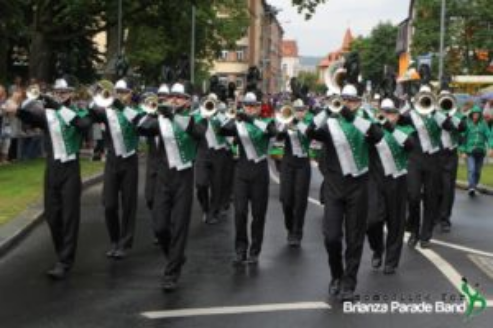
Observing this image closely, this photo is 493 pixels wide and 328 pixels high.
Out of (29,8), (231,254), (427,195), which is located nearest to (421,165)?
(427,195)

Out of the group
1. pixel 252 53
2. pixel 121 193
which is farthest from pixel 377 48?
pixel 121 193

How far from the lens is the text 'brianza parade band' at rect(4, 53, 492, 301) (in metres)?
8.97

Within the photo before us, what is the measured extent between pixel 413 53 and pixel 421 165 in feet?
202

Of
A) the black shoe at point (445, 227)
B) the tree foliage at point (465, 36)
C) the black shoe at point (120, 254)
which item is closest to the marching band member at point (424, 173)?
the black shoe at point (445, 227)

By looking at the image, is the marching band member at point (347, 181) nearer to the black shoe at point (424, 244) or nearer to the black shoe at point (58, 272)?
the black shoe at point (58, 272)

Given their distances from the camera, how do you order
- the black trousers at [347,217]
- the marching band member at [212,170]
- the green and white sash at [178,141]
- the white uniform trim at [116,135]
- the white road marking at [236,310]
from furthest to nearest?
the marching band member at [212,170] < the white uniform trim at [116,135] < the green and white sash at [178,141] < the black trousers at [347,217] < the white road marking at [236,310]

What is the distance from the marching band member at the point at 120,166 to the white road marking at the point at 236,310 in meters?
2.95

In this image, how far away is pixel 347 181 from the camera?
8906 millimetres

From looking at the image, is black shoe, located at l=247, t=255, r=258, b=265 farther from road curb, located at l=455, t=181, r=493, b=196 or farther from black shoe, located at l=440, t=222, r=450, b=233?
road curb, located at l=455, t=181, r=493, b=196

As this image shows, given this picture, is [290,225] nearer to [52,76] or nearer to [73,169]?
[73,169]

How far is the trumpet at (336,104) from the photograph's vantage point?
8922 mm

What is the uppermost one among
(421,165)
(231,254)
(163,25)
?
(163,25)

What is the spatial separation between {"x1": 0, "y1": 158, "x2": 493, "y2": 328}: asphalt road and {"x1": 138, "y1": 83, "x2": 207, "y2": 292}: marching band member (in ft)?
1.37

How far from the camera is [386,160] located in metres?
10.5
